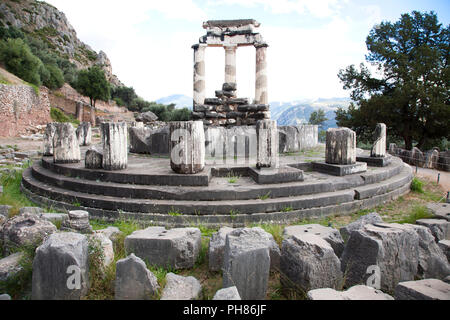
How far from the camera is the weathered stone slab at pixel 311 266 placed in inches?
104

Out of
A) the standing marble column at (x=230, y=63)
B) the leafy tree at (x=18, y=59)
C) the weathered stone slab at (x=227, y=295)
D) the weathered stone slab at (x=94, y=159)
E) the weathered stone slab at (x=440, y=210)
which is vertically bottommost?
the weathered stone slab at (x=227, y=295)

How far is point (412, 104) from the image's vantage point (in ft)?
56.6

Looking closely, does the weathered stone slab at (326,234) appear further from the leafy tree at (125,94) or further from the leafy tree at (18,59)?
the leafy tree at (125,94)

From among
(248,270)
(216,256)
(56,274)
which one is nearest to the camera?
(56,274)

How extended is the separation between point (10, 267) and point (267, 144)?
4474 mm

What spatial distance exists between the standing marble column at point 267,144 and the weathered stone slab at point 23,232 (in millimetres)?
3832

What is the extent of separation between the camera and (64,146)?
7.23 m

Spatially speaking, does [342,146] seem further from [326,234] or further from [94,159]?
[94,159]

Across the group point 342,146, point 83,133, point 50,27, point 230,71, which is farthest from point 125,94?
point 342,146

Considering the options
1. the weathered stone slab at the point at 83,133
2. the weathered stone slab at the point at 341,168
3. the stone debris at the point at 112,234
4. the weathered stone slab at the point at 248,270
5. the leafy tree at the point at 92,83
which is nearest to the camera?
the weathered stone slab at the point at 248,270

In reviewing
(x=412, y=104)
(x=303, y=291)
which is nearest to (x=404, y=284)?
(x=303, y=291)

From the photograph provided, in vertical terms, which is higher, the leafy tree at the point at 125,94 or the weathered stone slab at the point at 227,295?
the leafy tree at the point at 125,94

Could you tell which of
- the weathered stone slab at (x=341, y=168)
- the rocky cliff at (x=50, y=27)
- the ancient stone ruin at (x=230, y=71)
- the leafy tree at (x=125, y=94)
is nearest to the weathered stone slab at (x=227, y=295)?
the weathered stone slab at (x=341, y=168)

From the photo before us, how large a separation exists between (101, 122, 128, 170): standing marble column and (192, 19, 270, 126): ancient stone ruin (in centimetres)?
575
